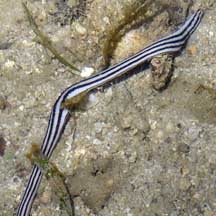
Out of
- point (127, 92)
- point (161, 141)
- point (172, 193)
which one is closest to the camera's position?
point (172, 193)

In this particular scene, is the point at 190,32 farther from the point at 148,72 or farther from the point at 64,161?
the point at 64,161

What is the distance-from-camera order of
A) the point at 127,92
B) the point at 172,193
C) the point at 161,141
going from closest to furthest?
the point at 172,193 < the point at 161,141 < the point at 127,92

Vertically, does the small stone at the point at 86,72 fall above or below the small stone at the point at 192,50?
below

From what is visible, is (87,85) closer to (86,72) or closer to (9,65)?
(86,72)

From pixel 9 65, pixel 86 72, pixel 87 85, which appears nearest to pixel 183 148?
pixel 87 85

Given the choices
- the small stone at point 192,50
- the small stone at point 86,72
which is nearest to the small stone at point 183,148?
the small stone at point 192,50

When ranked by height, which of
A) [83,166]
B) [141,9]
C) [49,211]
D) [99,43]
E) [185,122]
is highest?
[141,9]

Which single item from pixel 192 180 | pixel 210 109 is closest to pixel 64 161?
pixel 192 180

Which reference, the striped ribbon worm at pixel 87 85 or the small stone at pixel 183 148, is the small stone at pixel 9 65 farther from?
the small stone at pixel 183 148

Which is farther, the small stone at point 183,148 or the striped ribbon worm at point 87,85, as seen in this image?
the striped ribbon worm at point 87,85

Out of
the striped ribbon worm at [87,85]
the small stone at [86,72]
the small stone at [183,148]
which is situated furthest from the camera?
the small stone at [86,72]

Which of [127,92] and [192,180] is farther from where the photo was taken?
[127,92]
